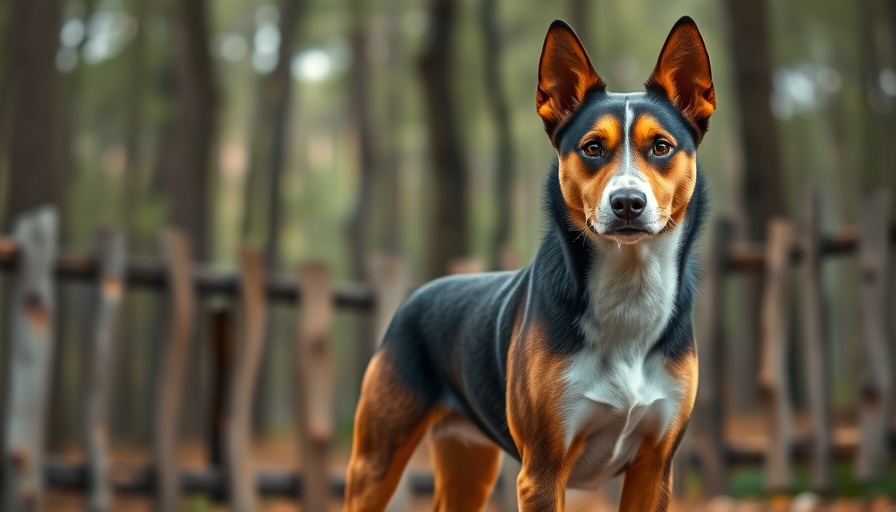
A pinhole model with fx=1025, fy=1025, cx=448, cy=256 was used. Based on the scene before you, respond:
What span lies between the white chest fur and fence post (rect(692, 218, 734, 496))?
5621mm

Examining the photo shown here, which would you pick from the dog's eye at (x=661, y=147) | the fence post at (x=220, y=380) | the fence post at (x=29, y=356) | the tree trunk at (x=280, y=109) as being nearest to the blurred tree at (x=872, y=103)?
the tree trunk at (x=280, y=109)

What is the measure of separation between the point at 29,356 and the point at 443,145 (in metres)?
7.53

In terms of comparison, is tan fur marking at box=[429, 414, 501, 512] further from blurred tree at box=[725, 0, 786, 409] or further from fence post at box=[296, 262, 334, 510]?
blurred tree at box=[725, 0, 786, 409]

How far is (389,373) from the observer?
3.71 metres

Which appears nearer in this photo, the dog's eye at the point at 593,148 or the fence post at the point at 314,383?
the dog's eye at the point at 593,148

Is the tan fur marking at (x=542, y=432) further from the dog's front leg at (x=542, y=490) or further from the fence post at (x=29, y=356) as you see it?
Result: the fence post at (x=29, y=356)

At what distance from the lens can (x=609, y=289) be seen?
3111 millimetres

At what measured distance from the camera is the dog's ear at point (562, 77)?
10.3 feet

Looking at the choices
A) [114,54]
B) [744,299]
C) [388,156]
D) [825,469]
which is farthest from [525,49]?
[825,469]

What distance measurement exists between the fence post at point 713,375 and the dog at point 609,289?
555cm

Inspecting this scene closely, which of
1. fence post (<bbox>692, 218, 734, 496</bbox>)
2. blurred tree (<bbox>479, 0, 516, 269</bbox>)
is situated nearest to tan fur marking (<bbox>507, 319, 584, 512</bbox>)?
fence post (<bbox>692, 218, 734, 496</bbox>)

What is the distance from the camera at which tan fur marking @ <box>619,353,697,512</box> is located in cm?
311

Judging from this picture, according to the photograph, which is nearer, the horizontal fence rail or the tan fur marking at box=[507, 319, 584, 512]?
the tan fur marking at box=[507, 319, 584, 512]

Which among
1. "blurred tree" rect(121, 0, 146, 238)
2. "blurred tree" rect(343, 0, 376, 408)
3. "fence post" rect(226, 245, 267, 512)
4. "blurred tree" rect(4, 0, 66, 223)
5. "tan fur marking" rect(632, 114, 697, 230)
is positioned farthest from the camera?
"blurred tree" rect(121, 0, 146, 238)
